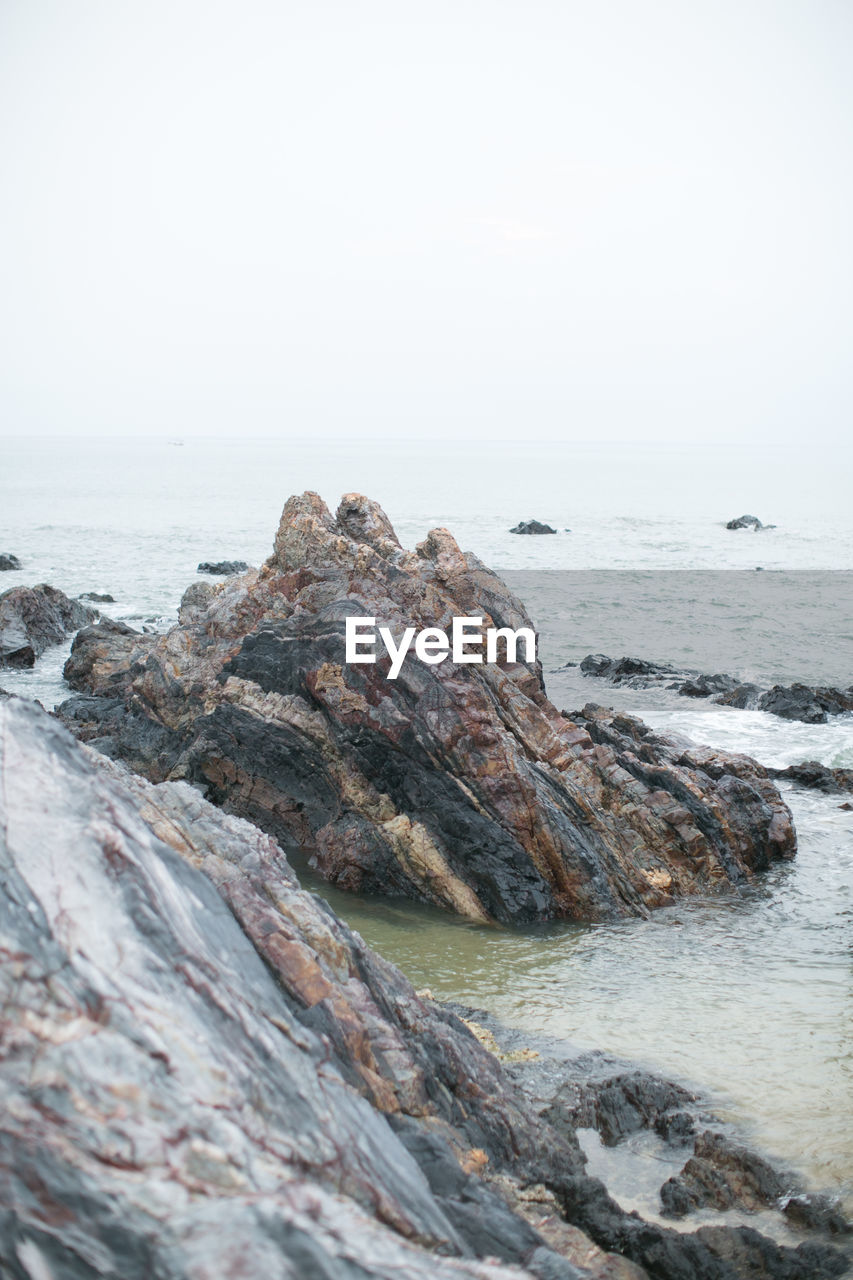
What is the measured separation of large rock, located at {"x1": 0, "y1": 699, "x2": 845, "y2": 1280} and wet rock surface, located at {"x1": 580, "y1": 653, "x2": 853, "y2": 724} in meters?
17.9

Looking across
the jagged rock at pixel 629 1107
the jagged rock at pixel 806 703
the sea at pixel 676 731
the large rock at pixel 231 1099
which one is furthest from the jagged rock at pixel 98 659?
the large rock at pixel 231 1099

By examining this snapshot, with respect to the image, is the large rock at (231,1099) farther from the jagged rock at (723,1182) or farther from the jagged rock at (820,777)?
the jagged rock at (820,777)

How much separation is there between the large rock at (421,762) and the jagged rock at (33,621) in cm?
996

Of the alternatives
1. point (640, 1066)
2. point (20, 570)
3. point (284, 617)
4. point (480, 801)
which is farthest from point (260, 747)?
point (20, 570)

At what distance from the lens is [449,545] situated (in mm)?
18875

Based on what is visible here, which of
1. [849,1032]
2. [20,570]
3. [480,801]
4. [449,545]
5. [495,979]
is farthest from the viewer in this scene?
[20,570]

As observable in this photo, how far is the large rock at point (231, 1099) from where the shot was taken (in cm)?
390

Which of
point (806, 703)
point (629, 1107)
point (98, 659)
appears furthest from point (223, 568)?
point (629, 1107)

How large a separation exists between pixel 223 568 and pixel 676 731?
30.0 m

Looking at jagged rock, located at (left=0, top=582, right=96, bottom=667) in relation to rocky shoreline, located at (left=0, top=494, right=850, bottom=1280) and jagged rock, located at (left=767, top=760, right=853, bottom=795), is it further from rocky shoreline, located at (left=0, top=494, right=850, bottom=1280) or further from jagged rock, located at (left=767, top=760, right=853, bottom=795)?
jagged rock, located at (left=767, top=760, right=853, bottom=795)

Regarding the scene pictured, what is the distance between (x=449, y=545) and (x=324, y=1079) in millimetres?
14308

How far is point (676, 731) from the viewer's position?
2058 cm

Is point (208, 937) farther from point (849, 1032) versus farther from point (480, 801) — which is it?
point (480, 801)

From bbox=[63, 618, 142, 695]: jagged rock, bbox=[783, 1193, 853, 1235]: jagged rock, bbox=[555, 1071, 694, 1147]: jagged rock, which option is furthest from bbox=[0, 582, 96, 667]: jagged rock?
bbox=[783, 1193, 853, 1235]: jagged rock
